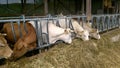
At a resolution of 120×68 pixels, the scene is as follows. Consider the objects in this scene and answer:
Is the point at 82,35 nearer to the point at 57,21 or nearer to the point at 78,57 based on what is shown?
the point at 57,21

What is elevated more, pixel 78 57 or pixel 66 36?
pixel 66 36

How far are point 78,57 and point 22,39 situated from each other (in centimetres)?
149

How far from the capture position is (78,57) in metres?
5.70

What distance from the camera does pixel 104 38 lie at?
7.94 metres

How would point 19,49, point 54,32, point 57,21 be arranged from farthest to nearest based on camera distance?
point 57,21
point 54,32
point 19,49

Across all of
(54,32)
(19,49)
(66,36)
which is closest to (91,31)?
(66,36)

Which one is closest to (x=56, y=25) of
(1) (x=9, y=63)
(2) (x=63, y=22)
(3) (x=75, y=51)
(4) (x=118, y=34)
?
(2) (x=63, y=22)

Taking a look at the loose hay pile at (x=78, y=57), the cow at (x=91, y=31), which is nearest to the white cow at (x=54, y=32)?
the loose hay pile at (x=78, y=57)

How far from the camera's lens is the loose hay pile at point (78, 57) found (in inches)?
187

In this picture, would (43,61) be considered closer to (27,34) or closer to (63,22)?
(27,34)

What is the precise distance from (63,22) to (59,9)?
6790 mm

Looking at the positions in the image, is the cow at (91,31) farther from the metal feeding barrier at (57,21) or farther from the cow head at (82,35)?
the cow head at (82,35)

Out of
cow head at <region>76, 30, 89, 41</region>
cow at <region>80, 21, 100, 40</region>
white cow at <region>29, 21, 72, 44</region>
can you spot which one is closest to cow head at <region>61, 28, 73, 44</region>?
white cow at <region>29, 21, 72, 44</region>

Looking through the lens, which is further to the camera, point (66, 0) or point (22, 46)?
point (66, 0)
